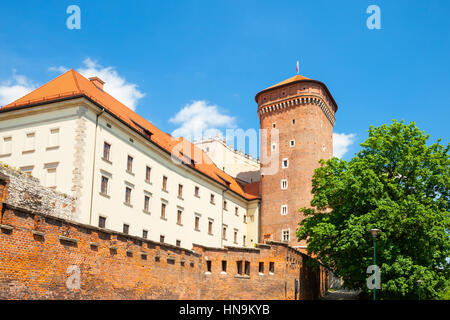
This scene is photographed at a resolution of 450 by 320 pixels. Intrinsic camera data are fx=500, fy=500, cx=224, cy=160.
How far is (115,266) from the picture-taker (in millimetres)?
22766

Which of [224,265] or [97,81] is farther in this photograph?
[97,81]

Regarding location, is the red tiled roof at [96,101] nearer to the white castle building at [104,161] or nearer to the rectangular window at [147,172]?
the white castle building at [104,161]

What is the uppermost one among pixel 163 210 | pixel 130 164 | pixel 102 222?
pixel 130 164

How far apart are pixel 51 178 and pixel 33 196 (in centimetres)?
499

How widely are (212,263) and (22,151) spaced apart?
48.2ft

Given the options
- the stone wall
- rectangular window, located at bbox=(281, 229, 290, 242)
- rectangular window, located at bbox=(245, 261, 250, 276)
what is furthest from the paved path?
the stone wall

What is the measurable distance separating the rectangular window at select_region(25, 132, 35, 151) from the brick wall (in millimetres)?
12333

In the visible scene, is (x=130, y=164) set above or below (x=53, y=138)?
below

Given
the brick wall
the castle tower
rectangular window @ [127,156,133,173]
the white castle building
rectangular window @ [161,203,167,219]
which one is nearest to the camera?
the brick wall

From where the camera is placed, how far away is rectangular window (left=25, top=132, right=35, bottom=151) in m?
33.0

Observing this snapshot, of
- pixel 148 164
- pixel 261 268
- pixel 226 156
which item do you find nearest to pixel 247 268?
pixel 261 268

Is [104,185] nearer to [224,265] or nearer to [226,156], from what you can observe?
[224,265]

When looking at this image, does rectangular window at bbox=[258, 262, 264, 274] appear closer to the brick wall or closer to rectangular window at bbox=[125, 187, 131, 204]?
the brick wall
